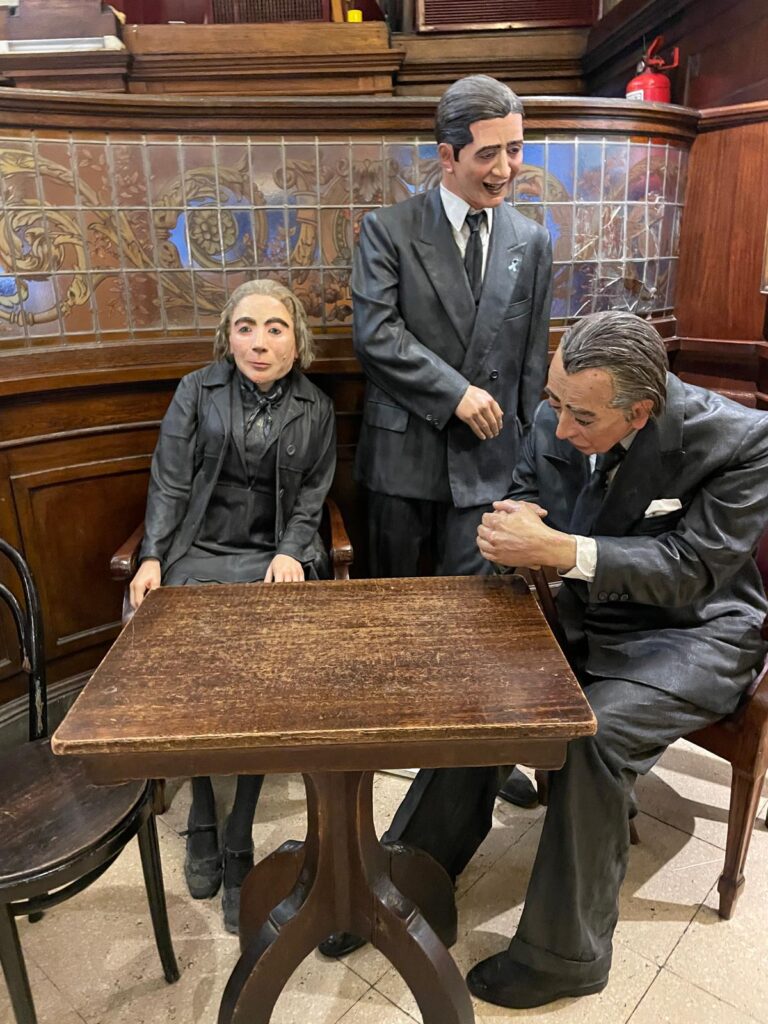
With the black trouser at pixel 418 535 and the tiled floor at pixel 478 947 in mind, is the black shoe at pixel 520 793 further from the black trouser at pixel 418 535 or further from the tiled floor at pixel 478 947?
the black trouser at pixel 418 535

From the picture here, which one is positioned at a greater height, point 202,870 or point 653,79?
point 653,79

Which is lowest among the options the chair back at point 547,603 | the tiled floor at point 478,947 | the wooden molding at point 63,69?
the tiled floor at point 478,947

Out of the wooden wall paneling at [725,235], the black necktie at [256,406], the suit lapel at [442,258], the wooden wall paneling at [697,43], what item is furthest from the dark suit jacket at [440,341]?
the wooden wall paneling at [697,43]

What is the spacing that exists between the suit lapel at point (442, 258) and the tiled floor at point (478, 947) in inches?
55.6

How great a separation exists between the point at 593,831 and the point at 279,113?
2.07m

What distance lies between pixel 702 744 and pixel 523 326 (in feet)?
3.78

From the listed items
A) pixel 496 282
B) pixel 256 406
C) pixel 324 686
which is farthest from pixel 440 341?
pixel 324 686

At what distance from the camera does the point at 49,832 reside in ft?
4.43

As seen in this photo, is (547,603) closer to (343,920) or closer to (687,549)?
(687,549)

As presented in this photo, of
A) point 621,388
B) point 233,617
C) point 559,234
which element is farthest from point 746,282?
point 233,617

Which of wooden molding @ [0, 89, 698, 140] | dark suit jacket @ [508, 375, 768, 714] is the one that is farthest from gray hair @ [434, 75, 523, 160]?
dark suit jacket @ [508, 375, 768, 714]

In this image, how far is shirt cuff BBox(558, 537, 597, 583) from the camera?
4.87ft

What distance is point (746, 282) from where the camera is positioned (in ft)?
8.52

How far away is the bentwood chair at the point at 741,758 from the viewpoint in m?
1.59
